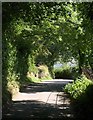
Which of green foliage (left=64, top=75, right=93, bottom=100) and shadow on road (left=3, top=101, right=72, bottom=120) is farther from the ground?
green foliage (left=64, top=75, right=93, bottom=100)

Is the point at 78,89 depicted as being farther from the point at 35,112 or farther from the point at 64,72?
the point at 64,72

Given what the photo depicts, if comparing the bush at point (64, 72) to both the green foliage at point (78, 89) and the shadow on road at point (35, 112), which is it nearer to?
the green foliage at point (78, 89)

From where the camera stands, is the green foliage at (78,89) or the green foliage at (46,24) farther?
the green foliage at (78,89)

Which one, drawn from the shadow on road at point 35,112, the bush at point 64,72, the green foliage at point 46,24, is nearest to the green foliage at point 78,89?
the shadow on road at point 35,112

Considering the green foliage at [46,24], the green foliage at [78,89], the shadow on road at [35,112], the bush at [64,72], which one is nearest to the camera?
the shadow on road at [35,112]

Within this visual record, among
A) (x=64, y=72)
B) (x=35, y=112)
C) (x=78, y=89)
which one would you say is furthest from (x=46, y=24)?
(x=64, y=72)

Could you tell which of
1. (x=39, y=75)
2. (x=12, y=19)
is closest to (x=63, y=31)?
(x=12, y=19)

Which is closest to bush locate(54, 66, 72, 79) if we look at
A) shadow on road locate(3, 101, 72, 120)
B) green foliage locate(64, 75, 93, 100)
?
green foliage locate(64, 75, 93, 100)

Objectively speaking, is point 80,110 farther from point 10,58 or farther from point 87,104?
point 10,58

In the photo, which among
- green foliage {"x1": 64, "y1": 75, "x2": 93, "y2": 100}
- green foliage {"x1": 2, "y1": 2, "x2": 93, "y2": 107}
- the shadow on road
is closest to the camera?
the shadow on road

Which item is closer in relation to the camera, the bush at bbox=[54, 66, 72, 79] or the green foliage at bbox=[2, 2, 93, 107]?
the green foliage at bbox=[2, 2, 93, 107]

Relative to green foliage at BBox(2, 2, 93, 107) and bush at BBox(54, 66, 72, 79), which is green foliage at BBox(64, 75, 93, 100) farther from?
bush at BBox(54, 66, 72, 79)

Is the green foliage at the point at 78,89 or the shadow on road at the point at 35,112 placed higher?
the green foliage at the point at 78,89

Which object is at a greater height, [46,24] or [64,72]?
[46,24]
